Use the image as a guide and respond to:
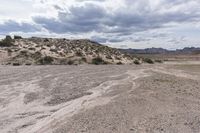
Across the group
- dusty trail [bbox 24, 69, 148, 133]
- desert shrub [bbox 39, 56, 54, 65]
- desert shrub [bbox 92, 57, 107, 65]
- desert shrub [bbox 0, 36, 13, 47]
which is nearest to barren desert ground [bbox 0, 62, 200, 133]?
dusty trail [bbox 24, 69, 148, 133]

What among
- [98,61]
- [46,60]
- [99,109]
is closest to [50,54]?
[46,60]

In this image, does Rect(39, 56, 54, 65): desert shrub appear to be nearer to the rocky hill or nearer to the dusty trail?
the rocky hill

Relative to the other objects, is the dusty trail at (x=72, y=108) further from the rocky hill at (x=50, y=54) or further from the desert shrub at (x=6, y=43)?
the desert shrub at (x=6, y=43)

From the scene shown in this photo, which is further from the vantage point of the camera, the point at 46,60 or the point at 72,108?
the point at 46,60

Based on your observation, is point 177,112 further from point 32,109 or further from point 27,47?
point 27,47

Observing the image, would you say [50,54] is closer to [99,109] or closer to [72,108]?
[72,108]

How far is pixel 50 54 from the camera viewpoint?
6419cm

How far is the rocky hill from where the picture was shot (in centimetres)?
5909

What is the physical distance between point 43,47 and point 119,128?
5582 cm

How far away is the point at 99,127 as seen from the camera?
14305mm

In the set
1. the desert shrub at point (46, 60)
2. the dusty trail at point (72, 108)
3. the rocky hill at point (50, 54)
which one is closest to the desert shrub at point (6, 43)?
the rocky hill at point (50, 54)

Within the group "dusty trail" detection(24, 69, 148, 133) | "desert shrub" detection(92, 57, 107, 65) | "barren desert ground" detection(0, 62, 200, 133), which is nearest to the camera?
"barren desert ground" detection(0, 62, 200, 133)

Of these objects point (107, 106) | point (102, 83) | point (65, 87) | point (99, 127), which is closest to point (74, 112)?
point (107, 106)

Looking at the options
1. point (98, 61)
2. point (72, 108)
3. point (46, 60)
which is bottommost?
point (98, 61)
